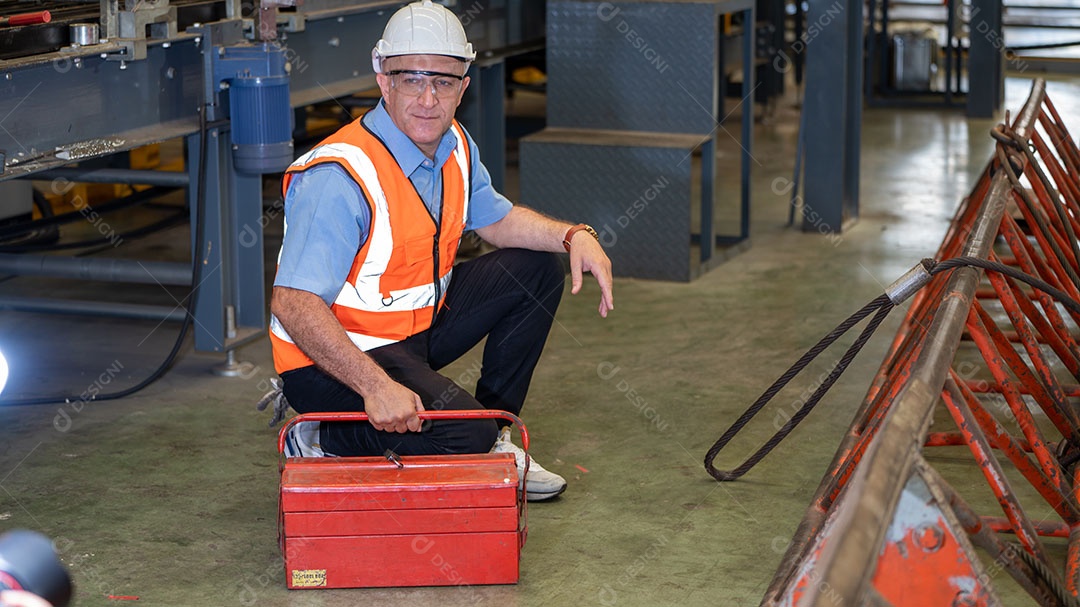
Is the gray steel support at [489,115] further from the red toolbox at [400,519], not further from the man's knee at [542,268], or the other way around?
the red toolbox at [400,519]

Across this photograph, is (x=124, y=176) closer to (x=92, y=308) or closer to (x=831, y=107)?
(x=92, y=308)

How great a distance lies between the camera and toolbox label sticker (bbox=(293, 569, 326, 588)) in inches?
124

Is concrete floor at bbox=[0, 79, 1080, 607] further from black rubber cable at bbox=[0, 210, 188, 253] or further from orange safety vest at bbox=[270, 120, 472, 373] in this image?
orange safety vest at bbox=[270, 120, 472, 373]

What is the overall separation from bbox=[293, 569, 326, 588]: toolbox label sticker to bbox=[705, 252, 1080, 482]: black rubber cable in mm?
1314

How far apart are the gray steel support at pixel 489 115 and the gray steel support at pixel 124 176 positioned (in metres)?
2.19

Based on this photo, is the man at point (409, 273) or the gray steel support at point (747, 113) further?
the gray steel support at point (747, 113)

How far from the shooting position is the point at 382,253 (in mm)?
3406

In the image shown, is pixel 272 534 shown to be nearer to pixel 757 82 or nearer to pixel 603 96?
pixel 603 96

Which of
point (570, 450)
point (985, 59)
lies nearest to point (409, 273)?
point (570, 450)

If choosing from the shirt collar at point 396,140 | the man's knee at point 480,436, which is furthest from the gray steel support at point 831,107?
the man's knee at point 480,436

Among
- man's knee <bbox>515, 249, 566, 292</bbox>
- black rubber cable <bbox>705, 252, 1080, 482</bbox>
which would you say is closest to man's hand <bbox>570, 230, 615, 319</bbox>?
man's knee <bbox>515, 249, 566, 292</bbox>

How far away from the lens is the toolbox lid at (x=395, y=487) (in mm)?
3057

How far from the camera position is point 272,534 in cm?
355

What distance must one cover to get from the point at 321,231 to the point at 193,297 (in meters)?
1.98
